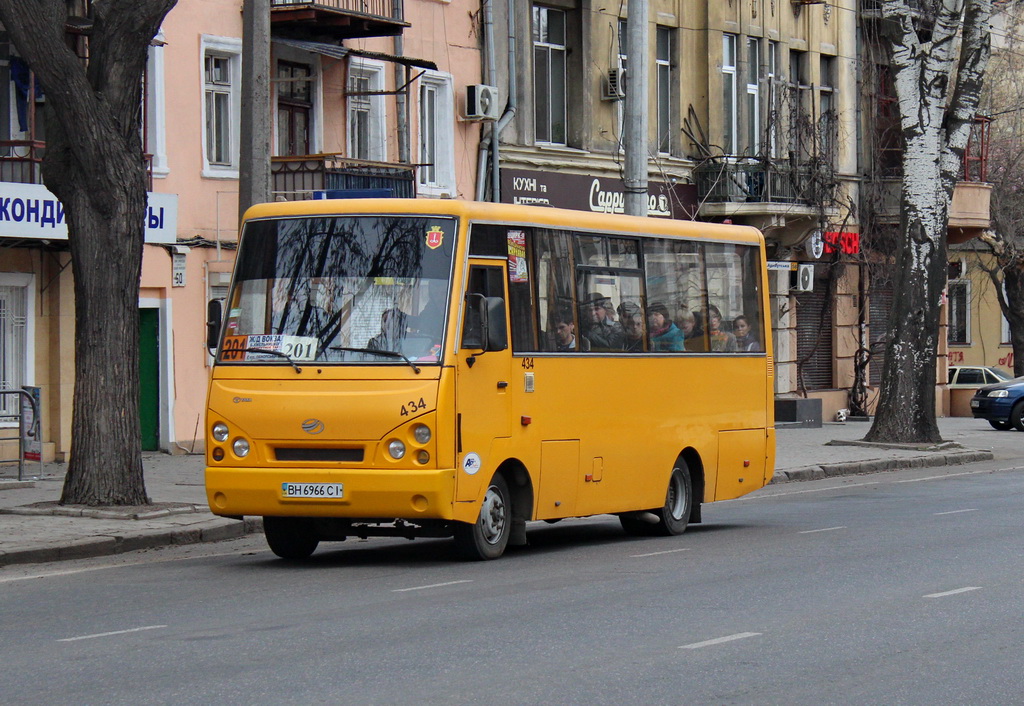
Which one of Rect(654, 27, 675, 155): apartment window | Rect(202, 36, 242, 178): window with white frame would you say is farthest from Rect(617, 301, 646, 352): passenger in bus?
Rect(654, 27, 675, 155): apartment window

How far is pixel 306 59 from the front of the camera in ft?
92.5

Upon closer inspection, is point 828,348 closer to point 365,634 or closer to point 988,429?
point 988,429

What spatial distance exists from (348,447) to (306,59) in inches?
660

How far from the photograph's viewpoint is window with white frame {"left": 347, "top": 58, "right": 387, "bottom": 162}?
29156mm

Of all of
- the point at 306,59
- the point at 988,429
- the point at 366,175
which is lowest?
the point at 988,429

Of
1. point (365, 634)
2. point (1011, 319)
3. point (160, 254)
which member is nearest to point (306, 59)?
point (160, 254)

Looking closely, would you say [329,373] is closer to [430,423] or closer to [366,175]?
[430,423]

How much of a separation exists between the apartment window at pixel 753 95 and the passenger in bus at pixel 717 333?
21.9m

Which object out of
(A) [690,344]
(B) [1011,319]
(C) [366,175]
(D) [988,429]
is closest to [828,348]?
(D) [988,429]

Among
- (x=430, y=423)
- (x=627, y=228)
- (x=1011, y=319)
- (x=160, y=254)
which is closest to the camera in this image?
(x=430, y=423)

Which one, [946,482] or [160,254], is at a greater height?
[160,254]

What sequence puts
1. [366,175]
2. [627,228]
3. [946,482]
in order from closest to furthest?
[627,228], [946,482], [366,175]

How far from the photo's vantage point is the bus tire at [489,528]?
1302 centimetres

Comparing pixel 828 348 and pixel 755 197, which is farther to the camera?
pixel 828 348
